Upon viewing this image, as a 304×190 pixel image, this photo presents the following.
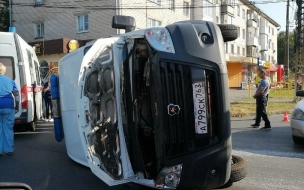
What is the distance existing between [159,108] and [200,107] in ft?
1.42

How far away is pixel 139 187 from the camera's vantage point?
4223 mm

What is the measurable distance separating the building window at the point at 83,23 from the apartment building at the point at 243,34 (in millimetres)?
13525

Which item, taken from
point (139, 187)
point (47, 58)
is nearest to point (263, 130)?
point (139, 187)

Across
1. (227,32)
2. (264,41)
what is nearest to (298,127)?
(227,32)

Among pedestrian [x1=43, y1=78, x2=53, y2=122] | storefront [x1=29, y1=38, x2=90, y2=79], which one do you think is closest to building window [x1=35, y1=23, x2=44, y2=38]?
storefront [x1=29, y1=38, x2=90, y2=79]

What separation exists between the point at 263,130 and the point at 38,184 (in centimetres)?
669

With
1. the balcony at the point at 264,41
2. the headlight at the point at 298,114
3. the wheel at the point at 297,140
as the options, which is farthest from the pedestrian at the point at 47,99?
the balcony at the point at 264,41

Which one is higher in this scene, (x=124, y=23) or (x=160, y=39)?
(x=124, y=23)

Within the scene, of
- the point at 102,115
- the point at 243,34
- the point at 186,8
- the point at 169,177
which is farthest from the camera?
the point at 243,34

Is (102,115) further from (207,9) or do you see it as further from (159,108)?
(207,9)

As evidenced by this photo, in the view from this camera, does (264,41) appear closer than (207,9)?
No

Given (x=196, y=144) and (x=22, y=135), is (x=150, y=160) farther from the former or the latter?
(x=22, y=135)

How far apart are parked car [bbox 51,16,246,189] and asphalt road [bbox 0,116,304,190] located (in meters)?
0.68

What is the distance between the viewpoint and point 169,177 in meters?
3.41
